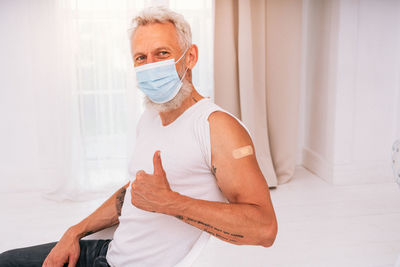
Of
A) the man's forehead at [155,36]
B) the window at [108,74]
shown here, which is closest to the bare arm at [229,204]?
the man's forehead at [155,36]

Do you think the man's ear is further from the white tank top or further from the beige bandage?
the beige bandage

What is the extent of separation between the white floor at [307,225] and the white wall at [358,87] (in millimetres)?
179

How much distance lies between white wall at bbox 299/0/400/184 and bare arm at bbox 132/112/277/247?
7.56ft

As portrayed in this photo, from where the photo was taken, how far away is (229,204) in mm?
898

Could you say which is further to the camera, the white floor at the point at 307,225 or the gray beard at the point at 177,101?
the white floor at the point at 307,225

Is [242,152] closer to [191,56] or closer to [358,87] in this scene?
[191,56]

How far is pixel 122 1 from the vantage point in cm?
278

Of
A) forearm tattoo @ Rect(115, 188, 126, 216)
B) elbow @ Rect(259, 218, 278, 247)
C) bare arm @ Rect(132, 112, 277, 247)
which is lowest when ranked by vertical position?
forearm tattoo @ Rect(115, 188, 126, 216)

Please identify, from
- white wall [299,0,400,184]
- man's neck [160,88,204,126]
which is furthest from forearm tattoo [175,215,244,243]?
white wall [299,0,400,184]

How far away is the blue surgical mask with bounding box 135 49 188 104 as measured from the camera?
1.07 metres

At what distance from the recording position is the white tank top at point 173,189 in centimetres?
99

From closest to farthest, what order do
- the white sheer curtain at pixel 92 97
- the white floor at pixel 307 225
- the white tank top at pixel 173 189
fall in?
the white tank top at pixel 173 189 < the white floor at pixel 307 225 < the white sheer curtain at pixel 92 97

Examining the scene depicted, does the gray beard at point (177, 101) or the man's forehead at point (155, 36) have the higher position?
the man's forehead at point (155, 36)

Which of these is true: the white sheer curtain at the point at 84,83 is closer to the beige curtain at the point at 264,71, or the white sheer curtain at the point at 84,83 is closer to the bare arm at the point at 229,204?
the beige curtain at the point at 264,71
